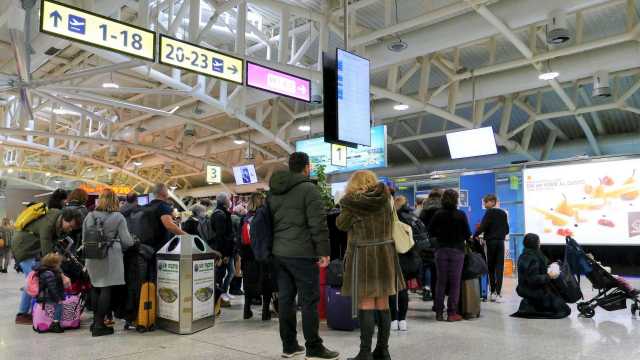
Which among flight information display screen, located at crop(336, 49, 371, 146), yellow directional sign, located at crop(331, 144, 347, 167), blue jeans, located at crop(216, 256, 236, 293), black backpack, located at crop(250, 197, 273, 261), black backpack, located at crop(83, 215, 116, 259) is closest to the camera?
black backpack, located at crop(250, 197, 273, 261)

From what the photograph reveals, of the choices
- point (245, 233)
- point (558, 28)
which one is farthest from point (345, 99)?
point (558, 28)

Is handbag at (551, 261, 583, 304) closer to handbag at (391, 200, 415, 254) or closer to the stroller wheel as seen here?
the stroller wheel

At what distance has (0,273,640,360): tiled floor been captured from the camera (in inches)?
157

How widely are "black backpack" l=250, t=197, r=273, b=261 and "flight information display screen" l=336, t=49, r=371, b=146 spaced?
5.36 ft

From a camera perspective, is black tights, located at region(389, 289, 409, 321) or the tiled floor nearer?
the tiled floor

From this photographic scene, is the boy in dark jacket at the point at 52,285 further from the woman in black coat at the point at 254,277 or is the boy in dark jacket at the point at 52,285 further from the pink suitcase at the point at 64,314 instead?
the woman in black coat at the point at 254,277

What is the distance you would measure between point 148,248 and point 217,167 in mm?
15987

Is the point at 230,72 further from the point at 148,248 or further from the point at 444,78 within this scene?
the point at 444,78

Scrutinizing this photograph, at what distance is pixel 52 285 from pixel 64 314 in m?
0.33

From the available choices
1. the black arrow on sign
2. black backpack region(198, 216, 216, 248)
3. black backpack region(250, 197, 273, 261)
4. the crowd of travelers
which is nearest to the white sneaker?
the crowd of travelers

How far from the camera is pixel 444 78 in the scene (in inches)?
526

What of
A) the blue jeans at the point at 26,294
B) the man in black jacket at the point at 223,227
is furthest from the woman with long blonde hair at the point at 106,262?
the man in black jacket at the point at 223,227

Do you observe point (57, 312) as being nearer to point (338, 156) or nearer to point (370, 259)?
point (370, 259)

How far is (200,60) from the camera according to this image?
6445 mm
